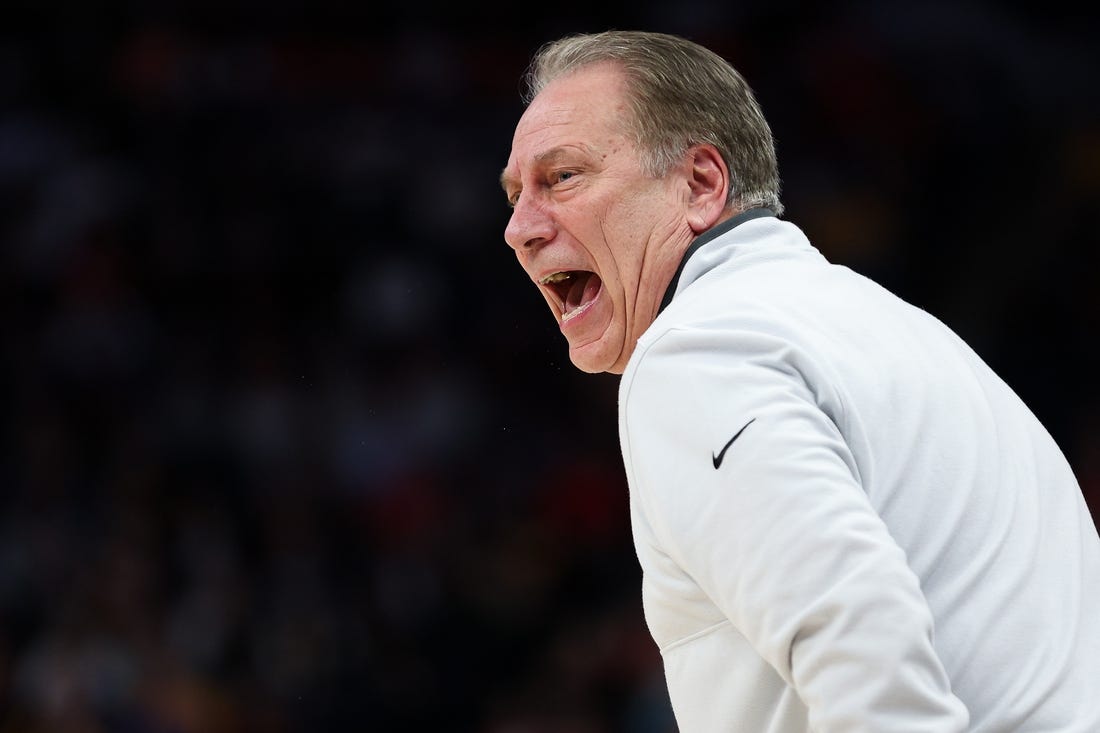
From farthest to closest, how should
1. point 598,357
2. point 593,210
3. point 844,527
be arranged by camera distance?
1. point 598,357
2. point 593,210
3. point 844,527

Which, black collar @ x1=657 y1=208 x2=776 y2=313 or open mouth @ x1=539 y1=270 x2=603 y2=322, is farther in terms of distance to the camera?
open mouth @ x1=539 y1=270 x2=603 y2=322

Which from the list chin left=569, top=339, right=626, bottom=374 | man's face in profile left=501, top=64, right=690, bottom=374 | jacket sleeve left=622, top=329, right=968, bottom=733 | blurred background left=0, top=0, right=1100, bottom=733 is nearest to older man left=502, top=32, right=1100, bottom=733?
jacket sleeve left=622, top=329, right=968, bottom=733

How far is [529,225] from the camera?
6.45 ft

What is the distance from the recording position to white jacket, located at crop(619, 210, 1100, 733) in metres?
1.21

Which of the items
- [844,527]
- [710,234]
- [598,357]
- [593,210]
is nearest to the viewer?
[844,527]

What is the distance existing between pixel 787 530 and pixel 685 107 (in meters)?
0.83

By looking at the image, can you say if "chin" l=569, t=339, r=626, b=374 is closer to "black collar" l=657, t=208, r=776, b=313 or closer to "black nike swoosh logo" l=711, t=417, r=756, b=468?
"black collar" l=657, t=208, r=776, b=313

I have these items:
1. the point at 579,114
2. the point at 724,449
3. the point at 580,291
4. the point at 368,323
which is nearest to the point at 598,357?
the point at 580,291

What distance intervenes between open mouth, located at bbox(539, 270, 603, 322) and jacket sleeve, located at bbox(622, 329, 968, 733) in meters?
0.60

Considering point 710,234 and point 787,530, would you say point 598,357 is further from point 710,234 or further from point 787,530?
point 787,530

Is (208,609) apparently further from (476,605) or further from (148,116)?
(148,116)

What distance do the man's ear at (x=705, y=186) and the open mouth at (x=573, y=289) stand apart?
0.20 m

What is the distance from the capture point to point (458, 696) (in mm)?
5242

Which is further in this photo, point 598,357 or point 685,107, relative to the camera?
point 598,357
